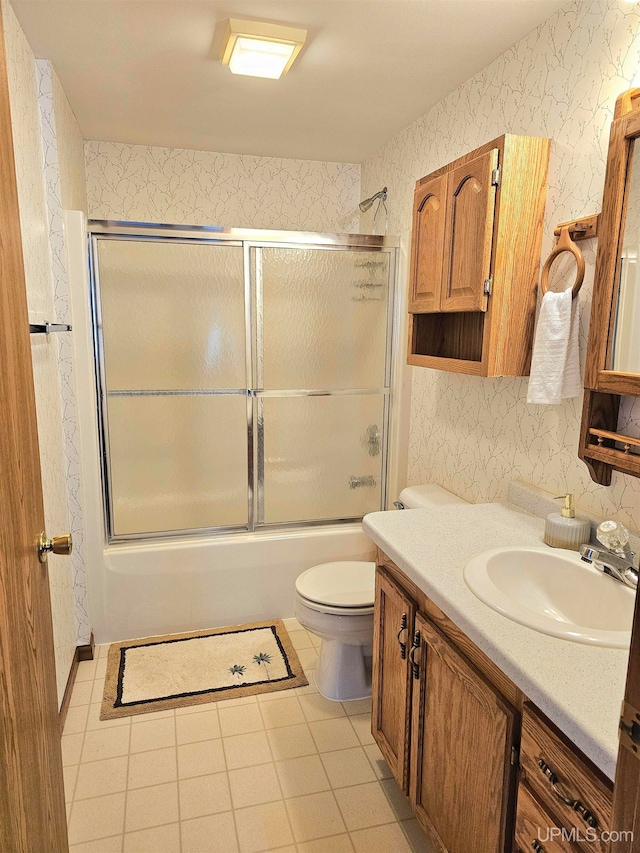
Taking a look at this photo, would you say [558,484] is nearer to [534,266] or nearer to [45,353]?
[534,266]

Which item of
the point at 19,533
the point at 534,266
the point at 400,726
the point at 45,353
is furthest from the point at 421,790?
the point at 45,353

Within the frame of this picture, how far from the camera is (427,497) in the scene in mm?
2371

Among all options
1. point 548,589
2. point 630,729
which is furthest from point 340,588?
point 630,729

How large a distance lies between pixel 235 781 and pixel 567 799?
4.16 ft

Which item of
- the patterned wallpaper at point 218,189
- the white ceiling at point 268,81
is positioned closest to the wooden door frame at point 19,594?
the white ceiling at point 268,81

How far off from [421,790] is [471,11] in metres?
2.22

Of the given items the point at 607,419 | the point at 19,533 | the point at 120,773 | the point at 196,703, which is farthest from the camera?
the point at 196,703

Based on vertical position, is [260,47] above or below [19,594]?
above

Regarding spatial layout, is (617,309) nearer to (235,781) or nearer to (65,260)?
(235,781)

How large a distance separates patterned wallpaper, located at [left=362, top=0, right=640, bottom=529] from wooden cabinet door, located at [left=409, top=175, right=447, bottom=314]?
0.31 meters

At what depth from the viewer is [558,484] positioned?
5.82ft

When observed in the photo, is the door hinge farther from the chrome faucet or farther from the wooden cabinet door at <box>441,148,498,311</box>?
the wooden cabinet door at <box>441,148,498,311</box>

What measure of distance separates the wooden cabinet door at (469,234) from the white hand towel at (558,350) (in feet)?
0.67

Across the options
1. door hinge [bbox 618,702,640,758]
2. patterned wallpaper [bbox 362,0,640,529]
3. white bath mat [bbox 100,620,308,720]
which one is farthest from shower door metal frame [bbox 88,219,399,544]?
door hinge [bbox 618,702,640,758]
